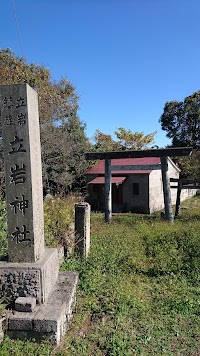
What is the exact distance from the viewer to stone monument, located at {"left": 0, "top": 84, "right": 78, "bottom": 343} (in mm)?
3621

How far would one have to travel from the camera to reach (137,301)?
14.7ft

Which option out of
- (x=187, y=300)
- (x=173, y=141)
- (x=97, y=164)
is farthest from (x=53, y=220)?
(x=173, y=141)

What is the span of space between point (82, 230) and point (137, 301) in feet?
7.60

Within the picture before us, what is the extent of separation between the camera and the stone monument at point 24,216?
3.62 meters

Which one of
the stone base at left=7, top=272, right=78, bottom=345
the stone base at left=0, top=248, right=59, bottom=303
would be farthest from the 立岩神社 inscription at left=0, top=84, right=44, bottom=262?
the stone base at left=7, top=272, right=78, bottom=345

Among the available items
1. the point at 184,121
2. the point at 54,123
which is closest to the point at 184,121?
the point at 184,121

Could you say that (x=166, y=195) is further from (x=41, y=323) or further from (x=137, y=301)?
(x=41, y=323)

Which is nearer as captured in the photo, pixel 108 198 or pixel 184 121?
pixel 108 198

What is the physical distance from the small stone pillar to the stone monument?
228cm

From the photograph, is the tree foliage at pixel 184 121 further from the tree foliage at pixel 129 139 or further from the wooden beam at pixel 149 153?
the wooden beam at pixel 149 153

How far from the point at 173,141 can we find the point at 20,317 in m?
35.0

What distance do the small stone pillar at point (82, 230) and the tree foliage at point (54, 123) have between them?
877 cm

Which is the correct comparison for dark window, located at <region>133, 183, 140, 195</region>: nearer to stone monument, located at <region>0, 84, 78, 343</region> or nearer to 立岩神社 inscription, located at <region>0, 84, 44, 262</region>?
stone monument, located at <region>0, 84, 78, 343</region>

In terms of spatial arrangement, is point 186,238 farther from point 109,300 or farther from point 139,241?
point 109,300
